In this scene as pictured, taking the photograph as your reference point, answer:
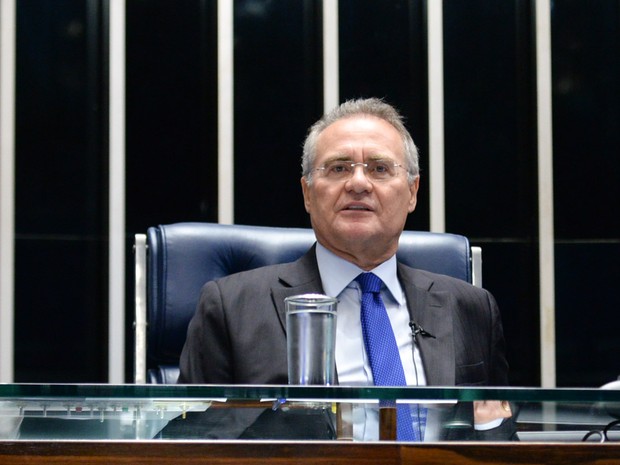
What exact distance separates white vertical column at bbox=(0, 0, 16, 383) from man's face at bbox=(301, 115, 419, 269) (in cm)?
231

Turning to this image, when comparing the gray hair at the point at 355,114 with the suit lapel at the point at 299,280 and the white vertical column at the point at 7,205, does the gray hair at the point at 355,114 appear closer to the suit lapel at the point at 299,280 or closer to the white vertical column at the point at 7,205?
the suit lapel at the point at 299,280

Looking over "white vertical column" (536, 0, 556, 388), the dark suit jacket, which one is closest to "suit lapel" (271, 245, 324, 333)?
the dark suit jacket

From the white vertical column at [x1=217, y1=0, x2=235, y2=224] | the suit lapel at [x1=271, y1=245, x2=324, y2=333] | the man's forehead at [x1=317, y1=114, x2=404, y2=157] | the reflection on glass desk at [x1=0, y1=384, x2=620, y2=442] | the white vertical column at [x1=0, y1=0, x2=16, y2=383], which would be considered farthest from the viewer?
the white vertical column at [x1=217, y1=0, x2=235, y2=224]

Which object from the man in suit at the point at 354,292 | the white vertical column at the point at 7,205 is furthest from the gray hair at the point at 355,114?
the white vertical column at the point at 7,205

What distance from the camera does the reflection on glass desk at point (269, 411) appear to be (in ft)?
2.62

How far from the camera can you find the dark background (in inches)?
157

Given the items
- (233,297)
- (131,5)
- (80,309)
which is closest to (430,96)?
(131,5)

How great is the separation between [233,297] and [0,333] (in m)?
2.39

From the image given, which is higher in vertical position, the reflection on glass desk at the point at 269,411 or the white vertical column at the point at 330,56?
the white vertical column at the point at 330,56

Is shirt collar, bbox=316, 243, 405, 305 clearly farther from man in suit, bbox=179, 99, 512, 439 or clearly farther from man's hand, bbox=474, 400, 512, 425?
man's hand, bbox=474, 400, 512, 425

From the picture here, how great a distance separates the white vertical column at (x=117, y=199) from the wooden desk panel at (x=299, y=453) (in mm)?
3225

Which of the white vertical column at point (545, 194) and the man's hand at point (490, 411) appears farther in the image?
the white vertical column at point (545, 194)

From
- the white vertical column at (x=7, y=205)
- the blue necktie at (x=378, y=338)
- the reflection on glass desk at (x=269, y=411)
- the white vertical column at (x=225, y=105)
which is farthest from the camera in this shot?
the white vertical column at (x=225, y=105)

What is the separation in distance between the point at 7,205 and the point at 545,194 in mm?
2416
